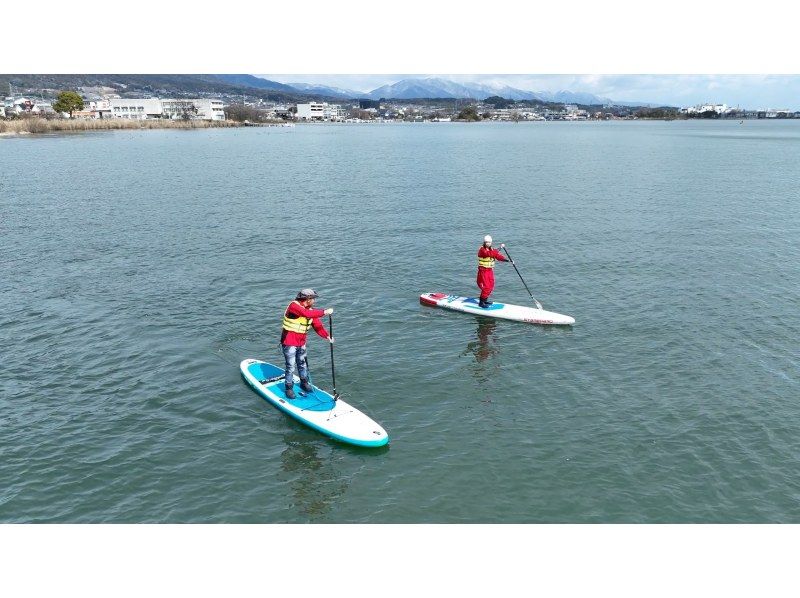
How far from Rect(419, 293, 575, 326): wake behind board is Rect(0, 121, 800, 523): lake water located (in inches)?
19.4

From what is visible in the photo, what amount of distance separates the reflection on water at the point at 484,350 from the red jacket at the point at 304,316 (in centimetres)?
678

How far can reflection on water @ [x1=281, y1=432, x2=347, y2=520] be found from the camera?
14859 mm

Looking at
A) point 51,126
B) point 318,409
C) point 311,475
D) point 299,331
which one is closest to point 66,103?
point 51,126

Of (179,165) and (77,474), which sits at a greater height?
(179,165)

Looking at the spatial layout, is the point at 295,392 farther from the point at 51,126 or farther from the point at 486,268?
the point at 51,126

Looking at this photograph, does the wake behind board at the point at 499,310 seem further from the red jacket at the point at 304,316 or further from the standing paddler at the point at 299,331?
the red jacket at the point at 304,316

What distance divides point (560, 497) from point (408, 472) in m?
4.09

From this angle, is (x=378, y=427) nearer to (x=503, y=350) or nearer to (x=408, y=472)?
(x=408, y=472)

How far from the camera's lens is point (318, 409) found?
61.0ft

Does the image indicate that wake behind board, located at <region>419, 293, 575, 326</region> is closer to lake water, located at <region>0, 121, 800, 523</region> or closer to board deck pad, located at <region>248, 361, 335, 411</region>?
lake water, located at <region>0, 121, 800, 523</region>

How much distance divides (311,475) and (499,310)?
1425cm

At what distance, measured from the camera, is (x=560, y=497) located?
49.1 ft

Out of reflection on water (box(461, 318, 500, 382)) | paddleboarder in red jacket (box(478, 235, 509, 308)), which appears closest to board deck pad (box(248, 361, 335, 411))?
reflection on water (box(461, 318, 500, 382))

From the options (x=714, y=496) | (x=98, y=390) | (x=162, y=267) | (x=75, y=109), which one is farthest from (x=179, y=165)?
(x=75, y=109)
